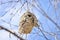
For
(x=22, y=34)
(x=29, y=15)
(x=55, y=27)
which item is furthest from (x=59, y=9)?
(x=22, y=34)

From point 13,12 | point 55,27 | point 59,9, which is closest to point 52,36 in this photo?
point 55,27

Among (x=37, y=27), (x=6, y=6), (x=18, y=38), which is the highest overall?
(x=6, y=6)

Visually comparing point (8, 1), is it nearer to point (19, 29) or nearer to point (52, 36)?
point (19, 29)

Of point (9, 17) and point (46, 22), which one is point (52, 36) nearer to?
point (46, 22)

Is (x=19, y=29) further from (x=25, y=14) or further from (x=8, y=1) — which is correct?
(x=8, y=1)

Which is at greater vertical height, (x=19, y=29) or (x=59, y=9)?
(x=59, y=9)

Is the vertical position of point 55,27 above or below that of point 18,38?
above
